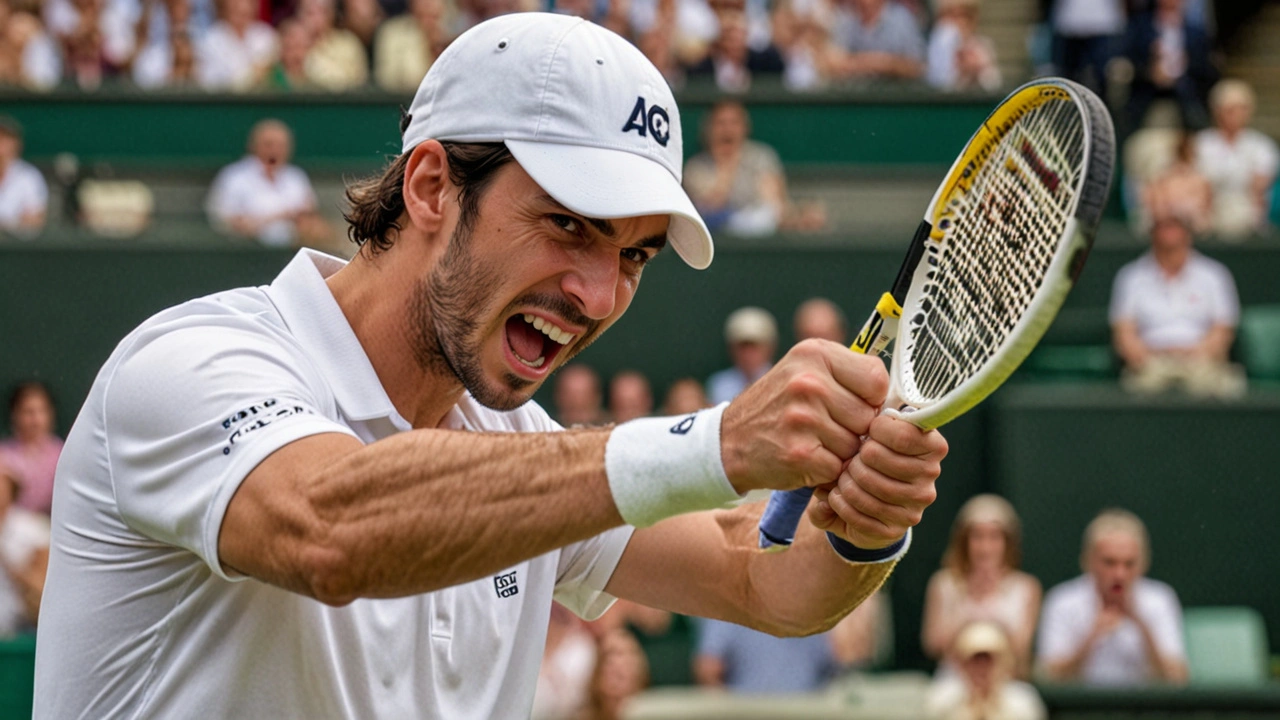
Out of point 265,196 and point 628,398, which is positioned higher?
point 265,196

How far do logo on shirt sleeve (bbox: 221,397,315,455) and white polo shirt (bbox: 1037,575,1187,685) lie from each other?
692 cm

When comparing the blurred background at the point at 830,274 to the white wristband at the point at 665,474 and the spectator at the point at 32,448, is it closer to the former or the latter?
the spectator at the point at 32,448

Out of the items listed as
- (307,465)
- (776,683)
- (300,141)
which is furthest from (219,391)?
(300,141)

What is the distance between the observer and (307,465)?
2.40 metres

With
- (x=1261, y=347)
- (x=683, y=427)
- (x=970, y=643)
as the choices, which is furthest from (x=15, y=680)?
(x=1261, y=347)

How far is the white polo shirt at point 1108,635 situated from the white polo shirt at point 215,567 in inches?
248

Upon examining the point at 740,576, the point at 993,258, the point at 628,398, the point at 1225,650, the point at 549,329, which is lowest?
the point at 1225,650

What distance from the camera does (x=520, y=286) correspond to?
9.48ft

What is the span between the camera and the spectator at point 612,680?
27.1 ft

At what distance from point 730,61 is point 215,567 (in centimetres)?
1025

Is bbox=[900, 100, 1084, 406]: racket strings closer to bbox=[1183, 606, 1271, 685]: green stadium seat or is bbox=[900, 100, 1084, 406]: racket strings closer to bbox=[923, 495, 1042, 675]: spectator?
bbox=[923, 495, 1042, 675]: spectator

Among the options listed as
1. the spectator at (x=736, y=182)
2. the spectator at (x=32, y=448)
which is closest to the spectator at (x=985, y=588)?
the spectator at (x=736, y=182)

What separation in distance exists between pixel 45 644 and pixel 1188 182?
10111 millimetres

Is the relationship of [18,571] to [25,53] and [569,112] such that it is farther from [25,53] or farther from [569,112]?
[569,112]
